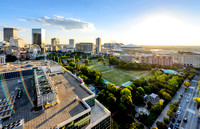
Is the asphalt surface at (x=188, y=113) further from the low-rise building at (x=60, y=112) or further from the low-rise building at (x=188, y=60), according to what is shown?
the low-rise building at (x=188, y=60)

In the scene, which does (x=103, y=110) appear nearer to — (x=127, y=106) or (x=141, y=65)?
(x=127, y=106)

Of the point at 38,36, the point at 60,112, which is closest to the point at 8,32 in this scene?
the point at 38,36

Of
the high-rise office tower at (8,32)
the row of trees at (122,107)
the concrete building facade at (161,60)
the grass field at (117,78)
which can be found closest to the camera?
the row of trees at (122,107)

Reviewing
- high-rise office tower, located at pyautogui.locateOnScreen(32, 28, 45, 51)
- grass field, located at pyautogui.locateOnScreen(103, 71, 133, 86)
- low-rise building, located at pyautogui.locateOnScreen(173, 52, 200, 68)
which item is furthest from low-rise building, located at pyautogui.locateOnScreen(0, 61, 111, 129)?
high-rise office tower, located at pyautogui.locateOnScreen(32, 28, 45, 51)

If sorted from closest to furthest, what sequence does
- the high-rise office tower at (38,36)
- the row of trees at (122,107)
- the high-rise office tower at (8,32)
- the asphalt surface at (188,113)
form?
the asphalt surface at (188,113) → the row of trees at (122,107) → the high-rise office tower at (8,32) → the high-rise office tower at (38,36)

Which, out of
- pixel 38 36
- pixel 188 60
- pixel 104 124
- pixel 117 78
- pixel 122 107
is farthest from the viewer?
pixel 38 36

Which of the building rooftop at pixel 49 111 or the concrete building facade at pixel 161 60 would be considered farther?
the concrete building facade at pixel 161 60

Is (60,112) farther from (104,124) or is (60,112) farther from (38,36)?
(38,36)

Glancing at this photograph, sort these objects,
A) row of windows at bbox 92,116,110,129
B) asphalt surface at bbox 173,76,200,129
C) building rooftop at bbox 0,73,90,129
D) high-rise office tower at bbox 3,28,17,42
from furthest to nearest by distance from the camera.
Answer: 1. high-rise office tower at bbox 3,28,17,42
2. asphalt surface at bbox 173,76,200,129
3. row of windows at bbox 92,116,110,129
4. building rooftop at bbox 0,73,90,129

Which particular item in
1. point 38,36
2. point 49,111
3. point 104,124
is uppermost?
point 38,36

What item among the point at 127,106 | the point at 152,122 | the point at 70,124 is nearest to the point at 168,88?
the point at 152,122

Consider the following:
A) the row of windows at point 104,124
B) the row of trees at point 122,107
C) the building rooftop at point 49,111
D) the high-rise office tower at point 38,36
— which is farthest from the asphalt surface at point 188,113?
the high-rise office tower at point 38,36

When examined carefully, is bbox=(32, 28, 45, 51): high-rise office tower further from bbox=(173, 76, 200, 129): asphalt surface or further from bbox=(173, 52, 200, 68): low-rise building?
bbox=(173, 76, 200, 129): asphalt surface
